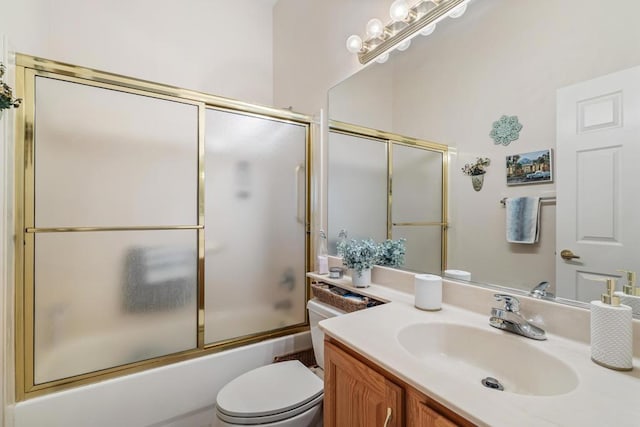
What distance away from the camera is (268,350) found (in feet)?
5.53

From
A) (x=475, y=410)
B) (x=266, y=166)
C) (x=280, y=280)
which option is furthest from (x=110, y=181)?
(x=475, y=410)

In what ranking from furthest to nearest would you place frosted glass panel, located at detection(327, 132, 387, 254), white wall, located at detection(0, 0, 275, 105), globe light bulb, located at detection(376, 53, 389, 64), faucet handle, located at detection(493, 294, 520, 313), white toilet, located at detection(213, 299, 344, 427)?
white wall, located at detection(0, 0, 275, 105), frosted glass panel, located at detection(327, 132, 387, 254), globe light bulb, located at detection(376, 53, 389, 64), white toilet, located at detection(213, 299, 344, 427), faucet handle, located at detection(493, 294, 520, 313)

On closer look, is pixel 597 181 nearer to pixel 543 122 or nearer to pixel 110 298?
pixel 543 122

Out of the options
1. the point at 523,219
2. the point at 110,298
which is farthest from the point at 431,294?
the point at 110,298

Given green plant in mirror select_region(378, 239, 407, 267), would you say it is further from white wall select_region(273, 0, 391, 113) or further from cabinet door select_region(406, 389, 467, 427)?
white wall select_region(273, 0, 391, 113)

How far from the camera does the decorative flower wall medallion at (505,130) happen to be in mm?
941

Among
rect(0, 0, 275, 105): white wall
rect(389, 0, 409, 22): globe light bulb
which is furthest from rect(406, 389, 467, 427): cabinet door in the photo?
rect(0, 0, 275, 105): white wall

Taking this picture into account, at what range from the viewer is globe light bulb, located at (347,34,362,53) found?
56.6 inches

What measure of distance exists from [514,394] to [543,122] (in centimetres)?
80

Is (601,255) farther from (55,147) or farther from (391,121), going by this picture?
(55,147)

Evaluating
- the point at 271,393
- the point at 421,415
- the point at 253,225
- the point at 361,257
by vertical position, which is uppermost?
the point at 253,225

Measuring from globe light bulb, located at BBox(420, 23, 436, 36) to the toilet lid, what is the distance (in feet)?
5.35

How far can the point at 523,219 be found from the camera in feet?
3.03

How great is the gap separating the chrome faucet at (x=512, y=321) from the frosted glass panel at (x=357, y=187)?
2.16 feet
